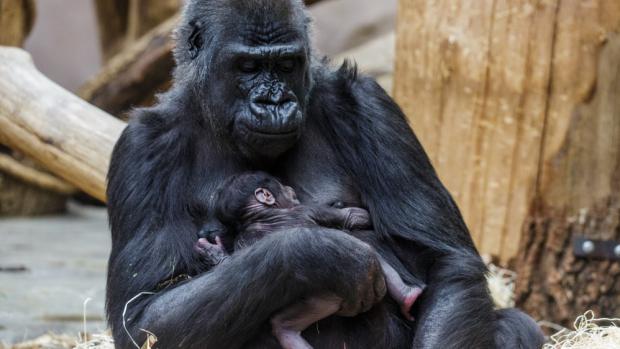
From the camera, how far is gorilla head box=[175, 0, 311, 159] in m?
3.61

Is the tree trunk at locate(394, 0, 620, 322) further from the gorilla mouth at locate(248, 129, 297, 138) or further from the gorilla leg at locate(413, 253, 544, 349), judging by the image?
the gorilla mouth at locate(248, 129, 297, 138)

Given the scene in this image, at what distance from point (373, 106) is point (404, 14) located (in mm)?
1517

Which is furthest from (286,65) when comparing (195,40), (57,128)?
(57,128)

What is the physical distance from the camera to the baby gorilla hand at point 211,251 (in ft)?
11.8

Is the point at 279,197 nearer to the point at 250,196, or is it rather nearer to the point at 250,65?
the point at 250,196

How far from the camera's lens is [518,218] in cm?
522

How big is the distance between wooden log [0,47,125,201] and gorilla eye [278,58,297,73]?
1.35m

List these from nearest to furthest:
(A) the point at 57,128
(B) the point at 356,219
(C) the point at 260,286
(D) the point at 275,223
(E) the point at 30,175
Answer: (C) the point at 260,286
(D) the point at 275,223
(B) the point at 356,219
(A) the point at 57,128
(E) the point at 30,175

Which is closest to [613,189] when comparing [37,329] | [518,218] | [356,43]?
[518,218]

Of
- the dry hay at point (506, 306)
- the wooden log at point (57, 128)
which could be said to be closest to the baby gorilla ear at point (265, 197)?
the dry hay at point (506, 306)

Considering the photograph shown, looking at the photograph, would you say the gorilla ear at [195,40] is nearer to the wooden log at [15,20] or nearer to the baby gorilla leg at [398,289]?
the baby gorilla leg at [398,289]

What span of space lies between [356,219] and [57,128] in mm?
1751

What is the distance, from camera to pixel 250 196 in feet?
11.9

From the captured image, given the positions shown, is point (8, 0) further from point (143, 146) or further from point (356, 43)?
point (356, 43)
